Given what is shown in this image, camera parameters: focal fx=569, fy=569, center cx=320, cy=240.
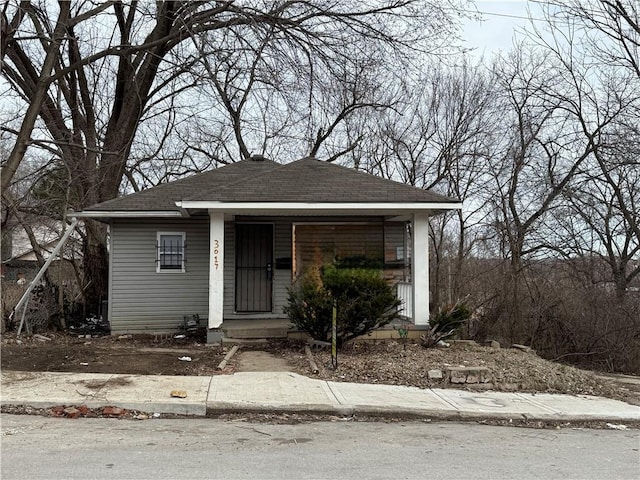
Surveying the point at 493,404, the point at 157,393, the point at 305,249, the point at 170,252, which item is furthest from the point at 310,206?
the point at 493,404

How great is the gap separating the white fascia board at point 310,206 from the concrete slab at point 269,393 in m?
3.66

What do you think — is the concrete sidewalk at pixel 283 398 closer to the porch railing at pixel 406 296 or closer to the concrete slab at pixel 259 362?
the concrete slab at pixel 259 362

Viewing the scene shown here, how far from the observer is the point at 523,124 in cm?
2080

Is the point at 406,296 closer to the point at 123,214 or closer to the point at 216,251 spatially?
the point at 216,251

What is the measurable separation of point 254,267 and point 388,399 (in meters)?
6.72

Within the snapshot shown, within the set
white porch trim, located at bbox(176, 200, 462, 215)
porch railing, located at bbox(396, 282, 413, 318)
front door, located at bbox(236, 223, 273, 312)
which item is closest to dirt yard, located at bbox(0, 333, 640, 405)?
porch railing, located at bbox(396, 282, 413, 318)

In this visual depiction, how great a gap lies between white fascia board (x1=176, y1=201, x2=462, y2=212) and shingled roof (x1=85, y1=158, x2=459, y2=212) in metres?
0.07

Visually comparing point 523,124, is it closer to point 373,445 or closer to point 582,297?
point 582,297

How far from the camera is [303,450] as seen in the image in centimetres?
550

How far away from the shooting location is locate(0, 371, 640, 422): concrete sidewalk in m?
7.04

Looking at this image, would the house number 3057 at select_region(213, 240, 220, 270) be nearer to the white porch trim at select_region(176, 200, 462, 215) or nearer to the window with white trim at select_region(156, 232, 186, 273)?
the white porch trim at select_region(176, 200, 462, 215)


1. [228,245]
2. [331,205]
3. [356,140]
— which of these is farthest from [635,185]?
[228,245]

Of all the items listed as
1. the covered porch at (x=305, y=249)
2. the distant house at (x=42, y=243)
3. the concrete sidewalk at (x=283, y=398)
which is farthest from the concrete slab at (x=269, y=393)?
the distant house at (x=42, y=243)

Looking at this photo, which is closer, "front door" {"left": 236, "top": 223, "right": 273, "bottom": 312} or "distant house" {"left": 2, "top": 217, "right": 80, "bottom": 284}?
"front door" {"left": 236, "top": 223, "right": 273, "bottom": 312}
